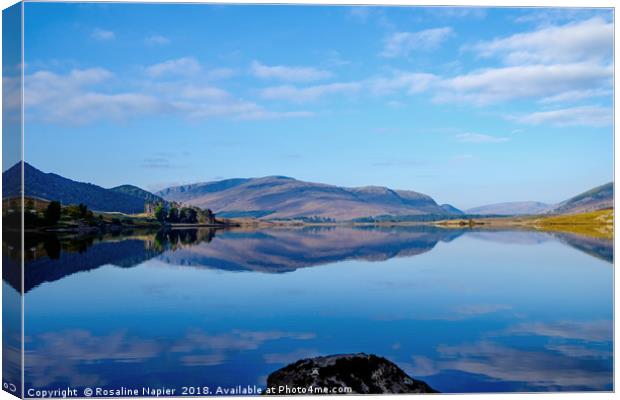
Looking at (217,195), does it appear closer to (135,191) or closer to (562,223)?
(135,191)

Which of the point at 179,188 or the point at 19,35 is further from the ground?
the point at 19,35

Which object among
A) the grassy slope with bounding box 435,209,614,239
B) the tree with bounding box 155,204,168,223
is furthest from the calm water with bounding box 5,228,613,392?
the tree with bounding box 155,204,168,223

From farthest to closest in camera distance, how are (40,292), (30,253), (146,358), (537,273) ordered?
(537,273), (40,292), (30,253), (146,358)

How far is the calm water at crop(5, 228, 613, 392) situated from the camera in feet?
28.7

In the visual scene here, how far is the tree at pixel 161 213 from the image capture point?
17750 millimetres

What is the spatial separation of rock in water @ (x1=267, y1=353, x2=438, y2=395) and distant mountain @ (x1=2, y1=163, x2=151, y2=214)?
15.6 feet

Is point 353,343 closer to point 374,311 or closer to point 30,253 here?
point 374,311

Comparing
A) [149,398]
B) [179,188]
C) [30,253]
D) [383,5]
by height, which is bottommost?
[149,398]

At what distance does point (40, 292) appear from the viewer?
35.9ft

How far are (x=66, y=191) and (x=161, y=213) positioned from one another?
678 cm

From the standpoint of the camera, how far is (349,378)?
8094mm

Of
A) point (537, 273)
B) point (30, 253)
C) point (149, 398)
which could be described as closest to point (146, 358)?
point (149, 398)

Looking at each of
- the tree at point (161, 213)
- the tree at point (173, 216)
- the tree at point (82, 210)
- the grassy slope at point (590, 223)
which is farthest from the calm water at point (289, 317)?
the tree at point (173, 216)

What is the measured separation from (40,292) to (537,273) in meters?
12.5
